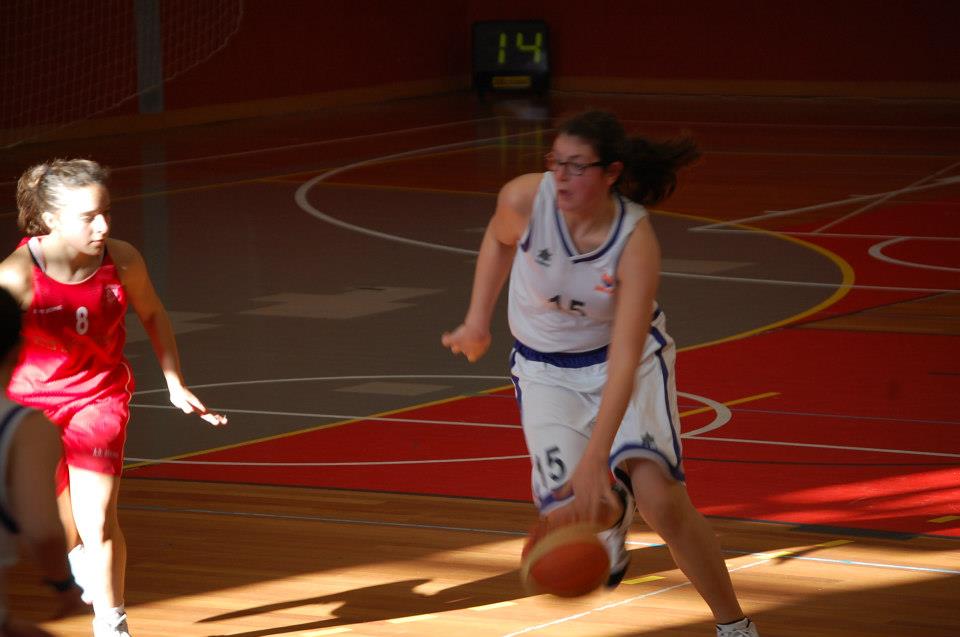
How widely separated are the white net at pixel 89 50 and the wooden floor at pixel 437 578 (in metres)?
12.6

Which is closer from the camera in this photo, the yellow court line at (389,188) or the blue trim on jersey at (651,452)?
the blue trim on jersey at (651,452)

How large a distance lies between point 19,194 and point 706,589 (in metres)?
2.11

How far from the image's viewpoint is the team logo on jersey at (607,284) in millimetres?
4043

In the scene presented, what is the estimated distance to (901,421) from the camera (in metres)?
7.59

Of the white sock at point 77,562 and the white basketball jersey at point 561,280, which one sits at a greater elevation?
the white basketball jersey at point 561,280

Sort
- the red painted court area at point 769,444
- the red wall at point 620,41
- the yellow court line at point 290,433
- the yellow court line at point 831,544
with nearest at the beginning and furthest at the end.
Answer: the yellow court line at point 831,544 → the red painted court area at point 769,444 → the yellow court line at point 290,433 → the red wall at point 620,41

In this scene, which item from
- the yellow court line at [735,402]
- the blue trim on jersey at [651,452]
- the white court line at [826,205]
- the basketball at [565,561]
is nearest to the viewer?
the basketball at [565,561]

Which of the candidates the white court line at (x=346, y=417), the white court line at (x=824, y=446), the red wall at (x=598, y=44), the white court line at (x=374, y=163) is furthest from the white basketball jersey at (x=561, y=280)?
the red wall at (x=598, y=44)

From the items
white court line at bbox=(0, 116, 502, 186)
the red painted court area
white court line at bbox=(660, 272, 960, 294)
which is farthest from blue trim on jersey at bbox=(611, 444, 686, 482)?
white court line at bbox=(0, 116, 502, 186)

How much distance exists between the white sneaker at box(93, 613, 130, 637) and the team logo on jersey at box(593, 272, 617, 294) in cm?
159

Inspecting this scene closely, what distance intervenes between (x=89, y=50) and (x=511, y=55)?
9.44m

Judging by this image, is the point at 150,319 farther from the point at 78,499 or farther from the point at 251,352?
the point at 251,352

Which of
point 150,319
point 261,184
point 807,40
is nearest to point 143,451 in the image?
point 150,319

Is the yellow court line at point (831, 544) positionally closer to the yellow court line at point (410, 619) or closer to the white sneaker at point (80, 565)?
the yellow court line at point (410, 619)
